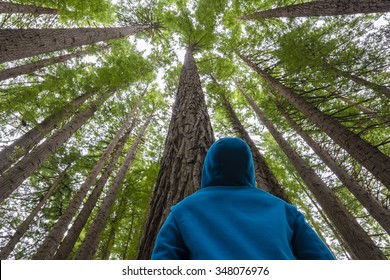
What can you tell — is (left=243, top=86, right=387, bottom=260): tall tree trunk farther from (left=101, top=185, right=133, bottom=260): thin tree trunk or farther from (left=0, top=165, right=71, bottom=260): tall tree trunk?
(left=0, top=165, right=71, bottom=260): tall tree trunk

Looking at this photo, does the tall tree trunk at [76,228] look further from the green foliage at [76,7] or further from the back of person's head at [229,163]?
the back of person's head at [229,163]

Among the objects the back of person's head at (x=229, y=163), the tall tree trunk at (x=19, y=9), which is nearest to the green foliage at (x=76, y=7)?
the tall tree trunk at (x=19, y=9)

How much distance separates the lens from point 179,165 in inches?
84.9

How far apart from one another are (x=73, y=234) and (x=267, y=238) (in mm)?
7655

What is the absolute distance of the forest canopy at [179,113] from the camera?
176 inches

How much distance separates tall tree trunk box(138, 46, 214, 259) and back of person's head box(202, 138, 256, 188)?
398 millimetres

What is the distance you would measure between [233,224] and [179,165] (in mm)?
1083

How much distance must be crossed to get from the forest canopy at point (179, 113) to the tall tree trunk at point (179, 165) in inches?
0.6

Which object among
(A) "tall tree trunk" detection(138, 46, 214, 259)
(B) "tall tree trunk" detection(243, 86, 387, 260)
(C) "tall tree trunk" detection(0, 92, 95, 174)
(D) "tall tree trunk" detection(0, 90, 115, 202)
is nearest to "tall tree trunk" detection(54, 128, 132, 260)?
(D) "tall tree trunk" detection(0, 90, 115, 202)

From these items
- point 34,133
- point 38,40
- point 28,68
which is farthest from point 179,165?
point 28,68

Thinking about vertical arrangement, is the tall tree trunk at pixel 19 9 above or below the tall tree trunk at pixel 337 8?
above

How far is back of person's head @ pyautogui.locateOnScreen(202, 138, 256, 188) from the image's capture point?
146cm

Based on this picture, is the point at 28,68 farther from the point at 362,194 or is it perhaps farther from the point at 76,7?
the point at 362,194
